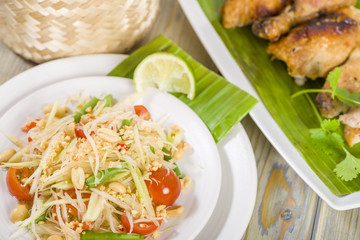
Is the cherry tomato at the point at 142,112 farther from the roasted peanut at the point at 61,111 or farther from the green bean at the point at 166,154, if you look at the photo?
the roasted peanut at the point at 61,111

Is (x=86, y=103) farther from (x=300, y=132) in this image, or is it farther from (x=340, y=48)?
(x=340, y=48)

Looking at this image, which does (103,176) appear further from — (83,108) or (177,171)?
(83,108)

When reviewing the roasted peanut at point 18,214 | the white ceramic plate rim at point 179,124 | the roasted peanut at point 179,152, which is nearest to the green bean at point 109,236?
the white ceramic plate rim at point 179,124

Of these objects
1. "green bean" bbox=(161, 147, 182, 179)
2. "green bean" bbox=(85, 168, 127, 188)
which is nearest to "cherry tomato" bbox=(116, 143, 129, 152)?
"green bean" bbox=(85, 168, 127, 188)

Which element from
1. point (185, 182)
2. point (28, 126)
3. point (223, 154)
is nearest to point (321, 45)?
point (223, 154)

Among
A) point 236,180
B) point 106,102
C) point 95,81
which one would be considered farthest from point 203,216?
point 95,81

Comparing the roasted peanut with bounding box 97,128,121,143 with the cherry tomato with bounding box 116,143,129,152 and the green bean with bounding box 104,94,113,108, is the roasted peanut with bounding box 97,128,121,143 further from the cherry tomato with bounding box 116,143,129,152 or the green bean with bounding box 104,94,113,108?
the green bean with bounding box 104,94,113,108
